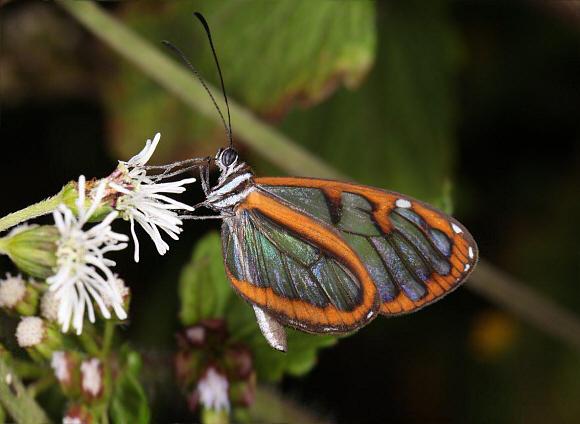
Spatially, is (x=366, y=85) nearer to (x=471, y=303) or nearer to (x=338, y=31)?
(x=338, y=31)

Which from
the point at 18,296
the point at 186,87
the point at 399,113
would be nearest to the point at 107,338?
the point at 18,296

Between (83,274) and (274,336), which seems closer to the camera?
(83,274)

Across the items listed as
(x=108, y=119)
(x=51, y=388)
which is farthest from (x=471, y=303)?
(x=51, y=388)

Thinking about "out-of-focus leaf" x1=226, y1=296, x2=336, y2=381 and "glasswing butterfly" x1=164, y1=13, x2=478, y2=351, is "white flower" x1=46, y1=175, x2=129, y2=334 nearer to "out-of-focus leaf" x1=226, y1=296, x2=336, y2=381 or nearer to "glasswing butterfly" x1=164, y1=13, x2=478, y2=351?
"glasswing butterfly" x1=164, y1=13, x2=478, y2=351

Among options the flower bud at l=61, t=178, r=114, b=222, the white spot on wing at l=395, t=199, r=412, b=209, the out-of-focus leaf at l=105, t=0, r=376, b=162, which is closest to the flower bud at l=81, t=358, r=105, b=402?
the flower bud at l=61, t=178, r=114, b=222

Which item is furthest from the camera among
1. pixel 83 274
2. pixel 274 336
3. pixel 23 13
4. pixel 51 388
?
pixel 23 13

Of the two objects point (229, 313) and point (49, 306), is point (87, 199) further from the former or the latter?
point (229, 313)

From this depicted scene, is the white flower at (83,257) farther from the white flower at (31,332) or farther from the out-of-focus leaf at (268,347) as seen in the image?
the out-of-focus leaf at (268,347)
